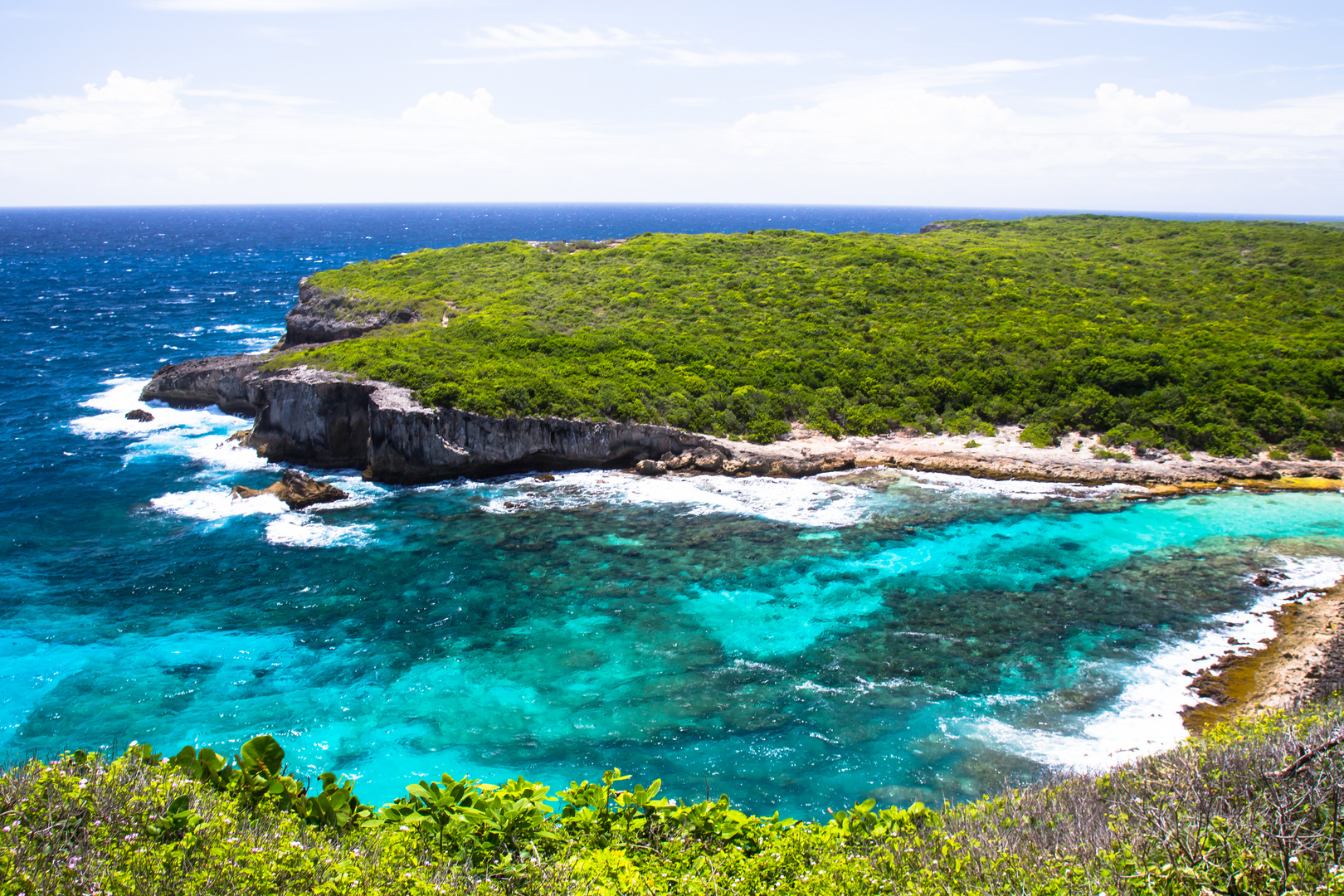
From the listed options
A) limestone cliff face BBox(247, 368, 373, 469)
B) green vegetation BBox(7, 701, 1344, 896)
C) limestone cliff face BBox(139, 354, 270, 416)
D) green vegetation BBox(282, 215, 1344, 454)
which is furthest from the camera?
limestone cliff face BBox(139, 354, 270, 416)

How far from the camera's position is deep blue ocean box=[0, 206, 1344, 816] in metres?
19.1

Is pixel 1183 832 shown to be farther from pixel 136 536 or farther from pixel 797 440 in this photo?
pixel 136 536

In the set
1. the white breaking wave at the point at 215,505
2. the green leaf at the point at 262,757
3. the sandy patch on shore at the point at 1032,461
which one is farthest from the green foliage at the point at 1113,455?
the white breaking wave at the point at 215,505

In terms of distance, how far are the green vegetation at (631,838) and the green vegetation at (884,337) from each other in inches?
1152

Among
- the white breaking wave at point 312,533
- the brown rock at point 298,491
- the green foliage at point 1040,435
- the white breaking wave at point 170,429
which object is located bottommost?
the white breaking wave at point 312,533

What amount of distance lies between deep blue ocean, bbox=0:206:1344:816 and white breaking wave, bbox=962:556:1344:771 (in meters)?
0.10

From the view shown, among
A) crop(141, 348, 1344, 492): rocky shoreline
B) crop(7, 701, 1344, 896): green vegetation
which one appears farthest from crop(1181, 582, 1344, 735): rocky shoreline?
crop(141, 348, 1344, 492): rocky shoreline

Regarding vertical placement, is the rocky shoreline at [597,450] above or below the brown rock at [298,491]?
above

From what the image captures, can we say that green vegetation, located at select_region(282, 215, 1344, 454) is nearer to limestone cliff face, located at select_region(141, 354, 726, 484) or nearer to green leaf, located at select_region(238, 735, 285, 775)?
limestone cliff face, located at select_region(141, 354, 726, 484)

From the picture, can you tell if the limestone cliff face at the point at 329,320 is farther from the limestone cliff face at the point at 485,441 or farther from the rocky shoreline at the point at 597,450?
the limestone cliff face at the point at 485,441

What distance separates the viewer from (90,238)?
18150 centimetres

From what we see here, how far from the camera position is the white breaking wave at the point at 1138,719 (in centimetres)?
1828

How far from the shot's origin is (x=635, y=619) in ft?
82.8

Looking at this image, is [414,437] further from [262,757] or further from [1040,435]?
[1040,435]
